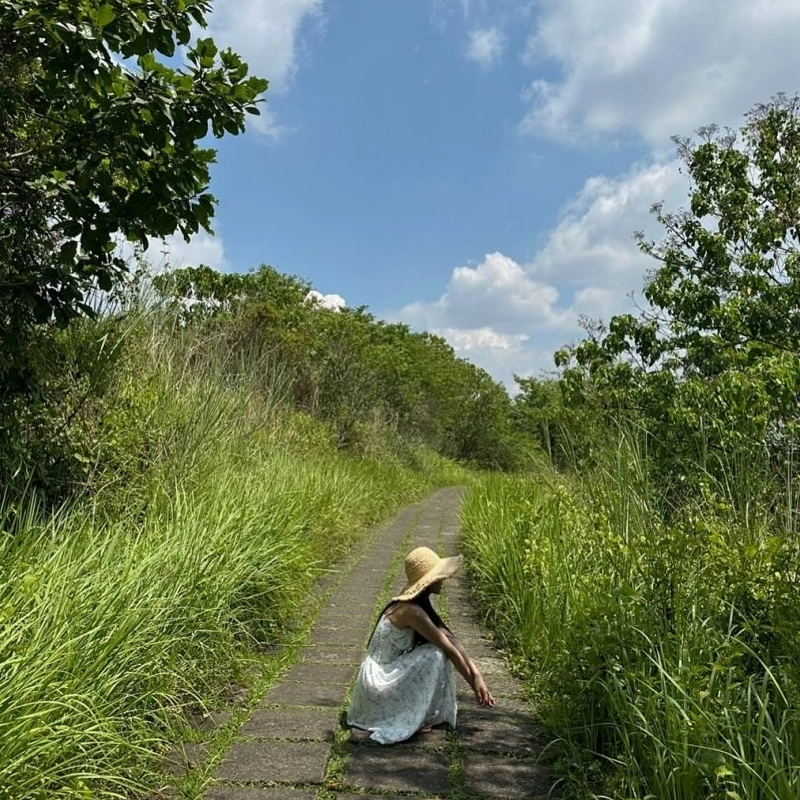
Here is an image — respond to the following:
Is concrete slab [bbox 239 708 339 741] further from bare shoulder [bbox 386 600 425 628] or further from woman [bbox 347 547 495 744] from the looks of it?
bare shoulder [bbox 386 600 425 628]

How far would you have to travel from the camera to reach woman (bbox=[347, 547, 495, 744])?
3432 millimetres

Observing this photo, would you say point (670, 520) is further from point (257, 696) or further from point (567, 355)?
point (567, 355)

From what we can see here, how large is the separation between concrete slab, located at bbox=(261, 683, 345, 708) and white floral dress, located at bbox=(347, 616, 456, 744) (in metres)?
0.33

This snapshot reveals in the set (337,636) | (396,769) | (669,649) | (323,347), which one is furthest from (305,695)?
(323,347)

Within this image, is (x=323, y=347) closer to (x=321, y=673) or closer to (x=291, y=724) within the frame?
(x=321, y=673)

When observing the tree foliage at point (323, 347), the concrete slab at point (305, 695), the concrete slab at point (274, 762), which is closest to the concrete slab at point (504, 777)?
the concrete slab at point (274, 762)

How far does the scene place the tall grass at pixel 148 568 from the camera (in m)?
2.45

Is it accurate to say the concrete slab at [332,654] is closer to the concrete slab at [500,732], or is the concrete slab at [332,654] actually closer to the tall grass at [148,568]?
the tall grass at [148,568]

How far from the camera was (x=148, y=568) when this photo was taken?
3.57 m

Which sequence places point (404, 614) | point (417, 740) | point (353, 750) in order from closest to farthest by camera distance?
point (353, 750) → point (417, 740) → point (404, 614)

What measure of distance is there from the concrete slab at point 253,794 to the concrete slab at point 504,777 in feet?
2.21

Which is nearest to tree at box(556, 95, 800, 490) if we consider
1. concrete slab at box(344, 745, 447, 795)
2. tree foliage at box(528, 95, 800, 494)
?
tree foliage at box(528, 95, 800, 494)

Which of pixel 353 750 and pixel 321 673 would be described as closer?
pixel 353 750

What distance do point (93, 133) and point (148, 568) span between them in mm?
2464
